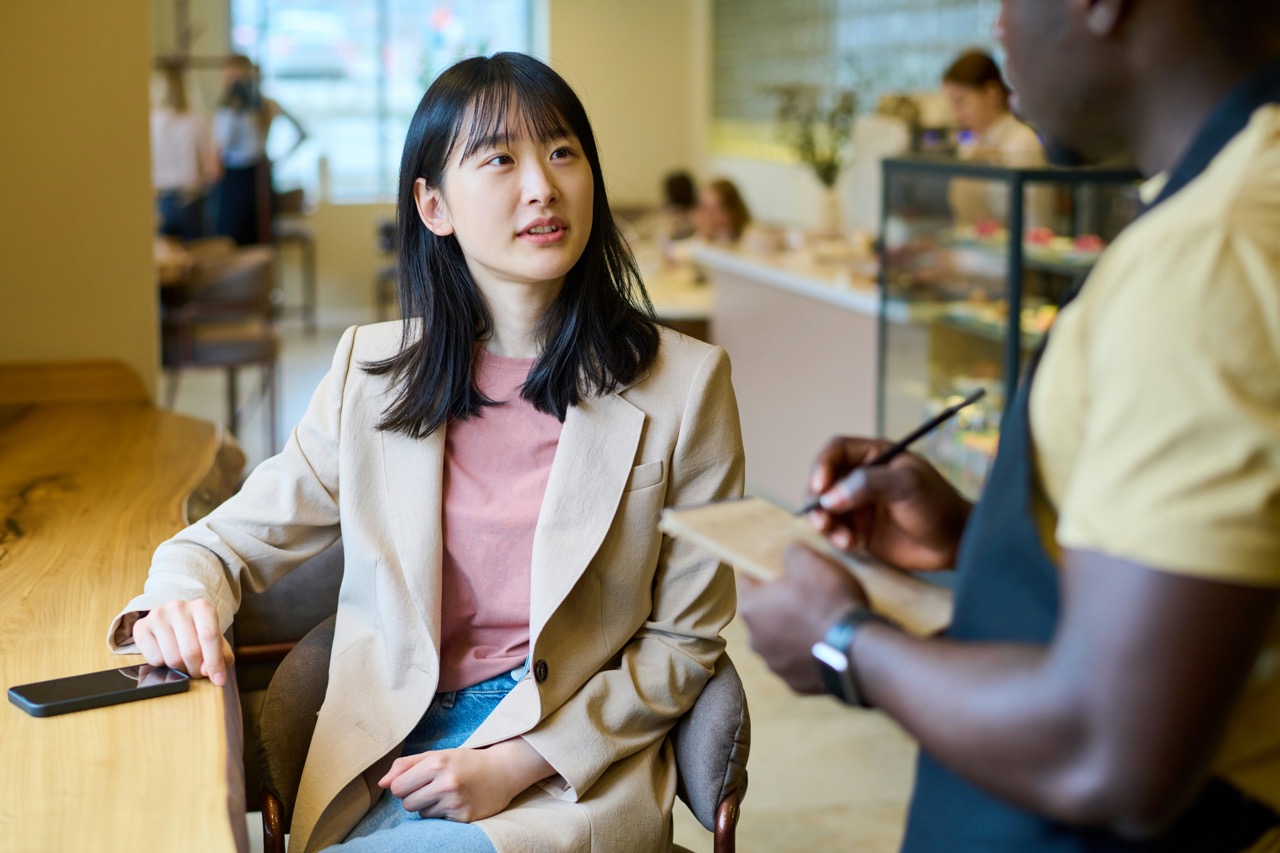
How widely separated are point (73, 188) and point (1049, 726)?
2.65 metres

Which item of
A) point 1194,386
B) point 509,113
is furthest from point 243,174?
point 1194,386

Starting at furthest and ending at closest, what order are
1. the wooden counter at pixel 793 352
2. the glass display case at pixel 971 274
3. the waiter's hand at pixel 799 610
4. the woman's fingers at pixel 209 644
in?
the wooden counter at pixel 793 352
the glass display case at pixel 971 274
the woman's fingers at pixel 209 644
the waiter's hand at pixel 799 610

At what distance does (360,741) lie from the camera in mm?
1646

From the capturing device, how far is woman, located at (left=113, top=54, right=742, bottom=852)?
5.31ft

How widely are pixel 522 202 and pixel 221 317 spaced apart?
414 cm

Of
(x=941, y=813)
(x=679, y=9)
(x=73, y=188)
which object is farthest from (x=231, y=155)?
(x=941, y=813)

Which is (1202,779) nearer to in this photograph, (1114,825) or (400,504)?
(1114,825)

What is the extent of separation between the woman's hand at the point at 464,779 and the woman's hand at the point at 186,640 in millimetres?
246

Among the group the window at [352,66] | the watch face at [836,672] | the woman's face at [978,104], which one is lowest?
the watch face at [836,672]

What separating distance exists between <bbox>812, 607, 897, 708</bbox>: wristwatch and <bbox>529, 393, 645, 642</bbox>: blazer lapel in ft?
2.45

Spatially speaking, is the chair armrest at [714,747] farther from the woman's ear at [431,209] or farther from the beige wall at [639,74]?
the beige wall at [639,74]

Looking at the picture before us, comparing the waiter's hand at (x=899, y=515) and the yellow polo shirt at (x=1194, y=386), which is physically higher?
the yellow polo shirt at (x=1194, y=386)

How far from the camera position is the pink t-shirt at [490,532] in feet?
5.60

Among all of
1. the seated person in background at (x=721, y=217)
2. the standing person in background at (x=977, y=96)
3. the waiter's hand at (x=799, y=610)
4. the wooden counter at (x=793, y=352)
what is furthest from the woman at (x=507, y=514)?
the seated person in background at (x=721, y=217)
